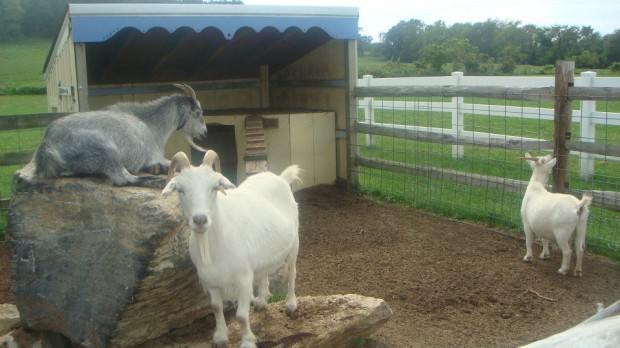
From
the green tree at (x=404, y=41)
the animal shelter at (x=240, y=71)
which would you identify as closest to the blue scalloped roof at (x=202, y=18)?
the animal shelter at (x=240, y=71)

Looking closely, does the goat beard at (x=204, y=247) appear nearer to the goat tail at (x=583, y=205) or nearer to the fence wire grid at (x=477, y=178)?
the goat tail at (x=583, y=205)

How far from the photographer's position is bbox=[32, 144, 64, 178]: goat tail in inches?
200

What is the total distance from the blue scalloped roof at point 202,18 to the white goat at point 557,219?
4027 millimetres

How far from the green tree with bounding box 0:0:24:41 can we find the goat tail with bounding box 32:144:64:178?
5695 cm

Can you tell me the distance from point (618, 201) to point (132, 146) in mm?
4752

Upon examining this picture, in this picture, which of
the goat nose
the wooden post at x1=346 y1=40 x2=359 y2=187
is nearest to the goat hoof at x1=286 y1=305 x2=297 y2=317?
the goat nose

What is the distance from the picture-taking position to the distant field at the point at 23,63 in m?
42.3

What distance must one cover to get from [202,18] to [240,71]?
11.1 ft

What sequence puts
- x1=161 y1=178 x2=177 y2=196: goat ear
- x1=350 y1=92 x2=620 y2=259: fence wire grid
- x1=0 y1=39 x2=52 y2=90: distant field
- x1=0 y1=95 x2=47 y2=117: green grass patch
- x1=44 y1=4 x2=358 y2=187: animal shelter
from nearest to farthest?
x1=161 y1=178 x2=177 y2=196: goat ear, x1=350 y1=92 x2=620 y2=259: fence wire grid, x1=44 y1=4 x2=358 y2=187: animal shelter, x1=0 y1=95 x2=47 y2=117: green grass patch, x1=0 y1=39 x2=52 y2=90: distant field

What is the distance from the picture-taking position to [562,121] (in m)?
7.33

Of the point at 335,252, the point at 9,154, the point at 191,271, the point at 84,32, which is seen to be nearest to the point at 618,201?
the point at 335,252

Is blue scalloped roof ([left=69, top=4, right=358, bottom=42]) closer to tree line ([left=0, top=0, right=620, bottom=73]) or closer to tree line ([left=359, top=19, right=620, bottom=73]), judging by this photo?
tree line ([left=0, top=0, right=620, bottom=73])

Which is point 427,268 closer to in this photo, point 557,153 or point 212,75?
point 557,153

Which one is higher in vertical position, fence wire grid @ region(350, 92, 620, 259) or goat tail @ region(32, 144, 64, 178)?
goat tail @ region(32, 144, 64, 178)
